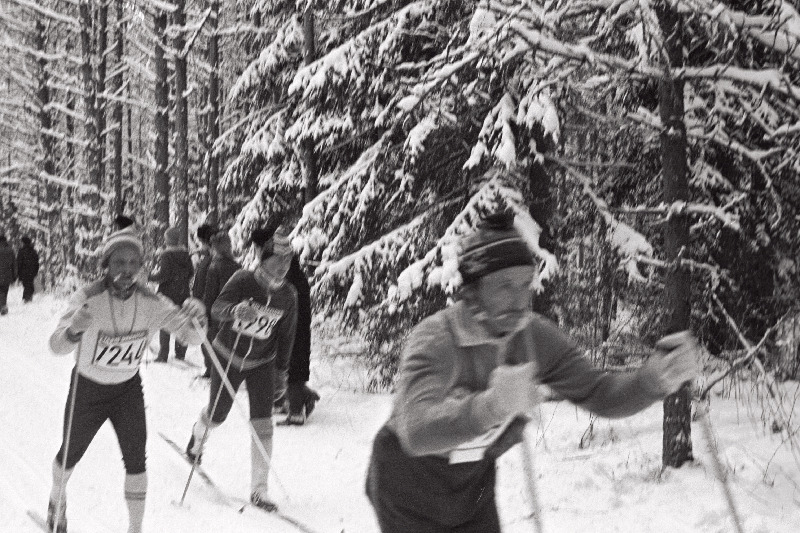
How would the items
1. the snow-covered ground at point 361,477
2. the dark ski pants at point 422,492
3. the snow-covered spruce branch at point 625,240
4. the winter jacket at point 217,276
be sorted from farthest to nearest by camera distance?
1. the winter jacket at point 217,276
2. the snow-covered spruce branch at point 625,240
3. the snow-covered ground at point 361,477
4. the dark ski pants at point 422,492

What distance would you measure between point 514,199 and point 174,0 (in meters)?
12.5

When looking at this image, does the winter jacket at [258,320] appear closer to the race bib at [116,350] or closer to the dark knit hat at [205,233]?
the race bib at [116,350]

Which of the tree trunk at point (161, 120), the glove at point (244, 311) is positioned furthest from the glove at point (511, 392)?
the tree trunk at point (161, 120)

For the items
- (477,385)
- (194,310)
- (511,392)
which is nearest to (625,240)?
(194,310)

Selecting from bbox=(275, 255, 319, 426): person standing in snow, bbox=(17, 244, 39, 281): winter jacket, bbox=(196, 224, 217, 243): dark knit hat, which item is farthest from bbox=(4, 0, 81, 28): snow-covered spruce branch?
bbox=(275, 255, 319, 426): person standing in snow

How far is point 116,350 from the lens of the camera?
16.3 feet

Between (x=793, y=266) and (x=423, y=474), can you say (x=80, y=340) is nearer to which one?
(x=423, y=474)

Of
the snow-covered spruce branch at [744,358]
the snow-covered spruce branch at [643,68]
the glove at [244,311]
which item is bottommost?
the snow-covered spruce branch at [744,358]

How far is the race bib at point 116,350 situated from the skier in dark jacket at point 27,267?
17979mm

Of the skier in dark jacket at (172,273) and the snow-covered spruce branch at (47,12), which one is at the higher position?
the snow-covered spruce branch at (47,12)

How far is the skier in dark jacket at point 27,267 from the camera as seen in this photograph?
20.9 m

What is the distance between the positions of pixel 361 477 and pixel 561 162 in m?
3.71

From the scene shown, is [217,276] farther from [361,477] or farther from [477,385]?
[477,385]

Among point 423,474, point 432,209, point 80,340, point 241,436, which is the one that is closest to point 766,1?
point 432,209
